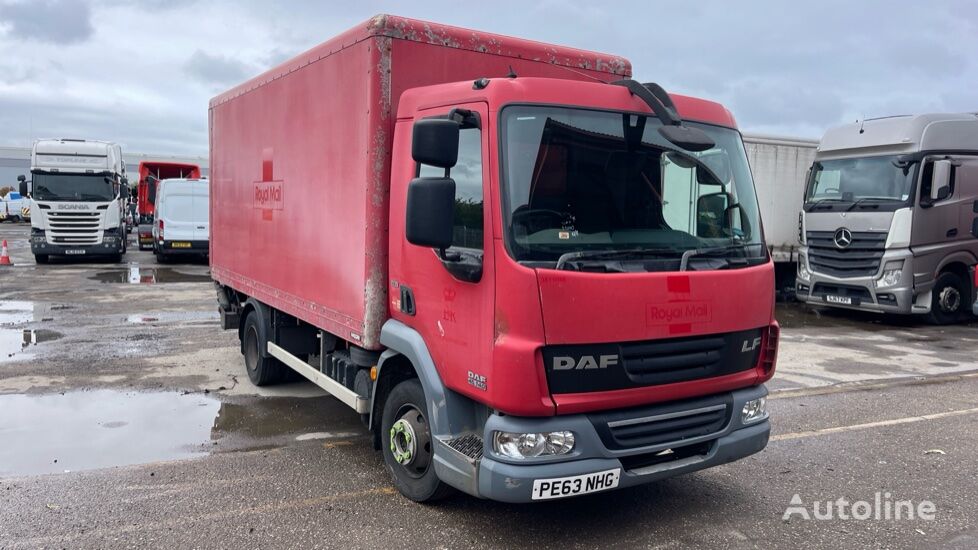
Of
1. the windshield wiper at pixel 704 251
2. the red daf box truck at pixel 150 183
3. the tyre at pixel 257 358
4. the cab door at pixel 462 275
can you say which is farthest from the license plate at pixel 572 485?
the red daf box truck at pixel 150 183

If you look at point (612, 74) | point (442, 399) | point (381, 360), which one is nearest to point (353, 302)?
point (381, 360)

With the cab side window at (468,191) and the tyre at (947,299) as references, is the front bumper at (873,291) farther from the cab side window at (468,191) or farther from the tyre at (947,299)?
the cab side window at (468,191)

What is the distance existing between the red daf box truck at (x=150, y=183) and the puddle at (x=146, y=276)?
761cm

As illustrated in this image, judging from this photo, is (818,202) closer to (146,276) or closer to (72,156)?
(146,276)

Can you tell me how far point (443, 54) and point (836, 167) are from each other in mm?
11154

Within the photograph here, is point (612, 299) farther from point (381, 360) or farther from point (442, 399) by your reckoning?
point (381, 360)

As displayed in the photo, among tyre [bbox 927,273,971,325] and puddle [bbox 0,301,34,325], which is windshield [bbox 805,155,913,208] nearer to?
tyre [bbox 927,273,971,325]

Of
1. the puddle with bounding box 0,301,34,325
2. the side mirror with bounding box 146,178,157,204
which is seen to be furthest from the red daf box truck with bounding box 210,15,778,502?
the side mirror with bounding box 146,178,157,204

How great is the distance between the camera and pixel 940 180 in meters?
12.4

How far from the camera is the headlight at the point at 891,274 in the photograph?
12766 millimetres

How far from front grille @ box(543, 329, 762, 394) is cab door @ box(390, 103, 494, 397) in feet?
1.33

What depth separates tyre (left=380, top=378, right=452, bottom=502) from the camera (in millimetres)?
4570

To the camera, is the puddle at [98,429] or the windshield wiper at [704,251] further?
the puddle at [98,429]

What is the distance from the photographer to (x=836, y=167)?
1385 centimetres
